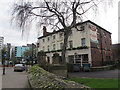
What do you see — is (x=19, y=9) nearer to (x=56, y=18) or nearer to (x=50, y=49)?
(x=56, y=18)

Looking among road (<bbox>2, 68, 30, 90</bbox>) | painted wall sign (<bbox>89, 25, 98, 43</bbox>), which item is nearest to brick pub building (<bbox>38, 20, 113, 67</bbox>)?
painted wall sign (<bbox>89, 25, 98, 43</bbox>)

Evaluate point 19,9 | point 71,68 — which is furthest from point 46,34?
point 19,9

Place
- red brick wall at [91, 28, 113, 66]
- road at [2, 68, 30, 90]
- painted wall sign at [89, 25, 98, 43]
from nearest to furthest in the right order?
1. road at [2, 68, 30, 90]
2. red brick wall at [91, 28, 113, 66]
3. painted wall sign at [89, 25, 98, 43]

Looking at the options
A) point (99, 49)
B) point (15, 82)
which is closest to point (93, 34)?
point (99, 49)

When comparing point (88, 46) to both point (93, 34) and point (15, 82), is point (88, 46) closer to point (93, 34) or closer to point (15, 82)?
point (93, 34)

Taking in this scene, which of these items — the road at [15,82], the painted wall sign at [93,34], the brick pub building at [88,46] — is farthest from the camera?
the painted wall sign at [93,34]

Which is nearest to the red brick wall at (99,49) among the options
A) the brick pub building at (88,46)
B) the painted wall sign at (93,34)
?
the brick pub building at (88,46)

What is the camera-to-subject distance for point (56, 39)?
3067 centimetres

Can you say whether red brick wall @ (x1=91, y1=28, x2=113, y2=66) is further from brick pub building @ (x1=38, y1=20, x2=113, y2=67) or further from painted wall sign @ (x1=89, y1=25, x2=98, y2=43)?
painted wall sign @ (x1=89, y1=25, x2=98, y2=43)

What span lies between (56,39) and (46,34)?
5.71 meters

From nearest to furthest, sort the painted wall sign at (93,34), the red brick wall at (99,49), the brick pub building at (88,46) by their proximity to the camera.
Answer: the brick pub building at (88,46)
the red brick wall at (99,49)
the painted wall sign at (93,34)

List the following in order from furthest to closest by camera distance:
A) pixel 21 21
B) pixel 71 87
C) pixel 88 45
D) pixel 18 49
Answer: pixel 18 49
pixel 88 45
pixel 21 21
pixel 71 87

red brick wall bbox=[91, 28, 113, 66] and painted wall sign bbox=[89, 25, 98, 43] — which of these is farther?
painted wall sign bbox=[89, 25, 98, 43]

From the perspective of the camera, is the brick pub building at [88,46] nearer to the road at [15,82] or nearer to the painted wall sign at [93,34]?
the painted wall sign at [93,34]
